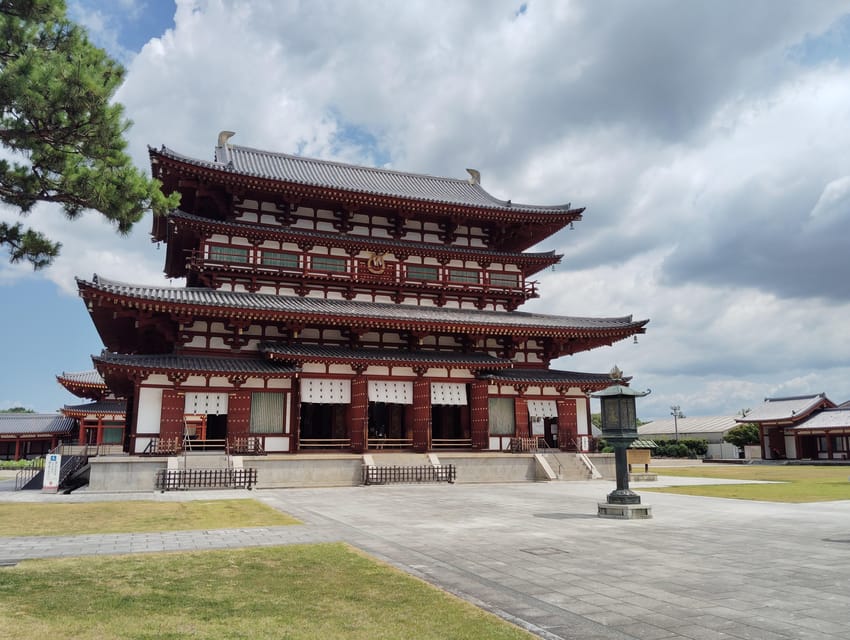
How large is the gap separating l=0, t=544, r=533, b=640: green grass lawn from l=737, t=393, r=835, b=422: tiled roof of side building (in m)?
61.2

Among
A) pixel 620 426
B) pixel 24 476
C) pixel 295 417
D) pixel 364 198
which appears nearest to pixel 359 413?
pixel 295 417

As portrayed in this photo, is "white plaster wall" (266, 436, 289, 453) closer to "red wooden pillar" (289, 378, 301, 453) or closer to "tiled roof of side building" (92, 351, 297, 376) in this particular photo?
"red wooden pillar" (289, 378, 301, 453)

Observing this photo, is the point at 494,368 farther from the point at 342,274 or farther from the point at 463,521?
the point at 463,521

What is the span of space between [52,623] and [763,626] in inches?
293

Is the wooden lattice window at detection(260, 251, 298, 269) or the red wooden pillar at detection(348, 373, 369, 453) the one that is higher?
the wooden lattice window at detection(260, 251, 298, 269)

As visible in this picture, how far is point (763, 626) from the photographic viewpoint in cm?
638

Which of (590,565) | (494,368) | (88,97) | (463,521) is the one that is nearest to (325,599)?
(590,565)

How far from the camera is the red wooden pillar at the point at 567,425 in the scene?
31.4 m

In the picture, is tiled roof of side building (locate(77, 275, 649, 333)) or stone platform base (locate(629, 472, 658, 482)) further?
stone platform base (locate(629, 472, 658, 482))

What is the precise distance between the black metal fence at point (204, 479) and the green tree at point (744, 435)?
57.9 metres

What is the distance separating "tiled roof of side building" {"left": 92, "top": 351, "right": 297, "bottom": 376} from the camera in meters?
23.7

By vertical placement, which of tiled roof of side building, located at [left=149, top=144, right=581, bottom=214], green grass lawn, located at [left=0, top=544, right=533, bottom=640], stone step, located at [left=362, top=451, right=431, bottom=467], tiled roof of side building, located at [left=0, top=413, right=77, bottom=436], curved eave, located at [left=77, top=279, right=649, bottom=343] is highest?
tiled roof of side building, located at [left=149, top=144, right=581, bottom=214]

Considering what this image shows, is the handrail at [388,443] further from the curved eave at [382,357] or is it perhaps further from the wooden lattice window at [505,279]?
the wooden lattice window at [505,279]

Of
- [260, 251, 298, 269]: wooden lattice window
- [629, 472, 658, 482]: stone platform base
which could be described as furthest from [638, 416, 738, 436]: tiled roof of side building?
[260, 251, 298, 269]: wooden lattice window
